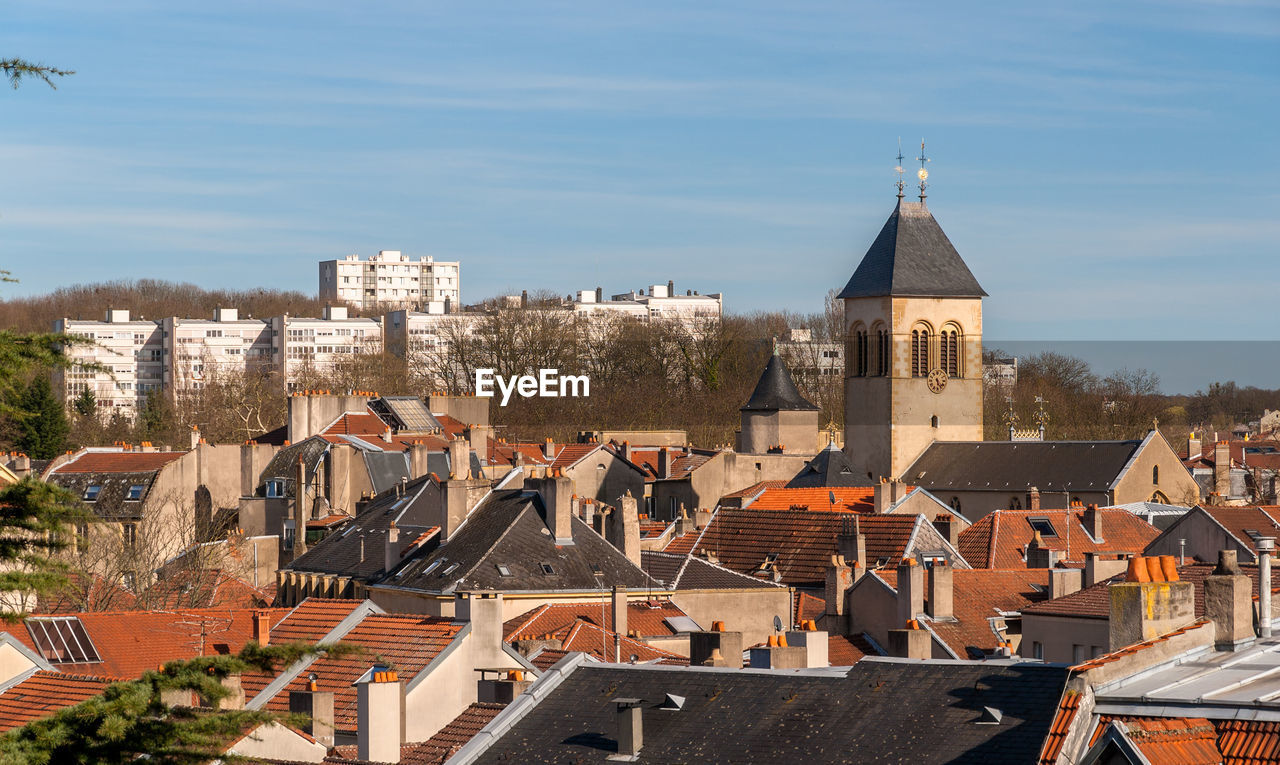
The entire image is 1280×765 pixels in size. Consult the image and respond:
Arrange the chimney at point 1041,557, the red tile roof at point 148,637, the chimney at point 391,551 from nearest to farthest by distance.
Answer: the red tile roof at point 148,637, the chimney at point 391,551, the chimney at point 1041,557

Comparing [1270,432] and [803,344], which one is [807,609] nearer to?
[803,344]

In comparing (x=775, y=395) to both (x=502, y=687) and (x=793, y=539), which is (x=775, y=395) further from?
(x=502, y=687)

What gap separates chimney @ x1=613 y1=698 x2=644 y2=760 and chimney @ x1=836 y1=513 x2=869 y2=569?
19255mm

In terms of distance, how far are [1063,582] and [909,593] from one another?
135 inches

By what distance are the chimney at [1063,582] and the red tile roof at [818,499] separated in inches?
505

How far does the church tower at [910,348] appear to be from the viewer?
7019 cm

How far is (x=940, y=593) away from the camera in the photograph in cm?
2988

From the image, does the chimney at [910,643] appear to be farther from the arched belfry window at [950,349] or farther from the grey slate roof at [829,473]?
the arched belfry window at [950,349]

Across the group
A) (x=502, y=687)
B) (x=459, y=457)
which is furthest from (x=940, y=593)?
(x=459, y=457)

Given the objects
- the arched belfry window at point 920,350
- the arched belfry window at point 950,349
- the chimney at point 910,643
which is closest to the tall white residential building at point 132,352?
the arched belfry window at point 920,350

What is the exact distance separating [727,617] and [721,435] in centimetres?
5956

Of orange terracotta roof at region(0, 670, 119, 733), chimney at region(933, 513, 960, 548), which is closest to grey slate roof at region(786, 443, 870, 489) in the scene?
chimney at region(933, 513, 960, 548)

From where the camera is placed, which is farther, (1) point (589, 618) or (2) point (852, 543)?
(2) point (852, 543)

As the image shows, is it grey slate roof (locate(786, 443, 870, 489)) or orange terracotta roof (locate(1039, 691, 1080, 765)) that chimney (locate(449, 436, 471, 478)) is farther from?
orange terracotta roof (locate(1039, 691, 1080, 765))
